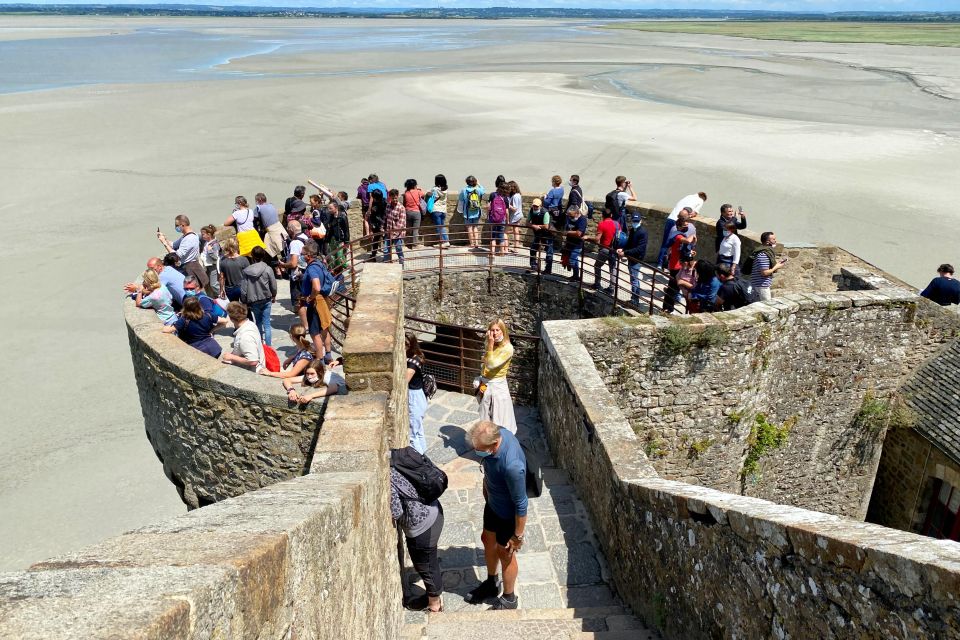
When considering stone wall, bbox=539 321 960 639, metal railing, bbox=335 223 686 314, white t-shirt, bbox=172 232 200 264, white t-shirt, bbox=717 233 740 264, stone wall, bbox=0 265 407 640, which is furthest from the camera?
Answer: metal railing, bbox=335 223 686 314

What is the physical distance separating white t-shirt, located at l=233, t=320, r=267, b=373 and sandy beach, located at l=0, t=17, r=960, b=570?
487cm

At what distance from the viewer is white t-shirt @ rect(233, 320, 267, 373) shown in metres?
6.55

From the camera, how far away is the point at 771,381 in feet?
27.5

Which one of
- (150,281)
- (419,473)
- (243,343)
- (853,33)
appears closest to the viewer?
(419,473)

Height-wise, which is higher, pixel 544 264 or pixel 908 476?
pixel 544 264

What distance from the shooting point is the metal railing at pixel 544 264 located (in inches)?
428

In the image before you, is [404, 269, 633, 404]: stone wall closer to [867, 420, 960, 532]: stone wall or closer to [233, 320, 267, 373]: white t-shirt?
[867, 420, 960, 532]: stone wall

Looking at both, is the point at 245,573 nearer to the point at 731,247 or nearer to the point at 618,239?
the point at 731,247

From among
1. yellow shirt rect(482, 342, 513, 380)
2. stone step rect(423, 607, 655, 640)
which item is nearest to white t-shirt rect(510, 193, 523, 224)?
yellow shirt rect(482, 342, 513, 380)

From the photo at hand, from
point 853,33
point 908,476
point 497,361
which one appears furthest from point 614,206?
point 853,33

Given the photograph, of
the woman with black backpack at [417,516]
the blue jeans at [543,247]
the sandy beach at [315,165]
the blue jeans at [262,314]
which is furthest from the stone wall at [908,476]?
the blue jeans at [262,314]

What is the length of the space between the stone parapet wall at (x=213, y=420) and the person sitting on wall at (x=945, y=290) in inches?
356

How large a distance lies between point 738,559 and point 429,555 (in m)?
2.40

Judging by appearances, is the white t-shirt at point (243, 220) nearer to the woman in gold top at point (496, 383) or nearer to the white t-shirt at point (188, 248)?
the white t-shirt at point (188, 248)
